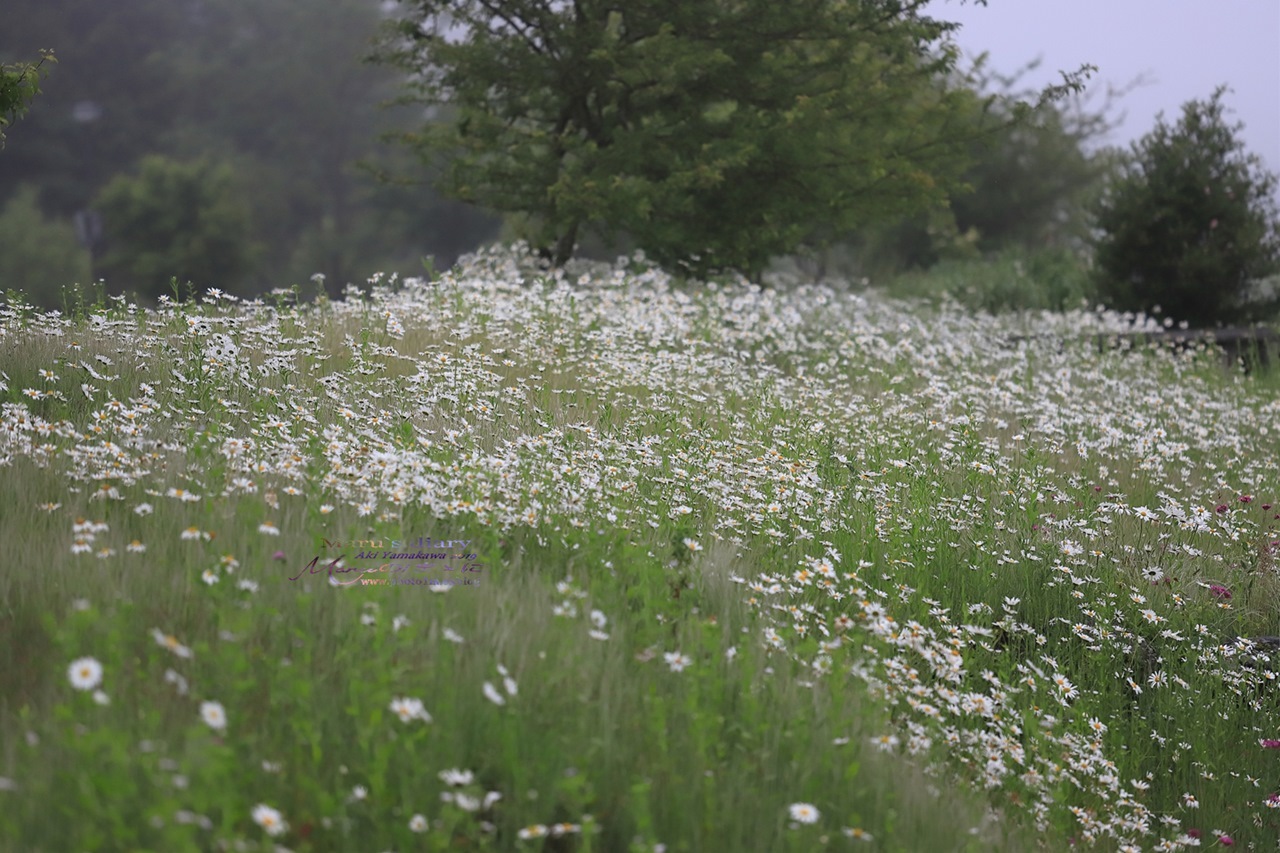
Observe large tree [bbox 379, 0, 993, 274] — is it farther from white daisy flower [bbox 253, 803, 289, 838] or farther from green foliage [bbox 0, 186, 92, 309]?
green foliage [bbox 0, 186, 92, 309]

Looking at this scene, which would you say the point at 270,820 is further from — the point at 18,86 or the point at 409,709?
the point at 18,86

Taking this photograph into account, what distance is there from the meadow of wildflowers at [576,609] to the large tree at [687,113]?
515 centimetres

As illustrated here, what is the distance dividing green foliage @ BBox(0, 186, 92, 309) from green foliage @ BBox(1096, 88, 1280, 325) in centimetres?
4042

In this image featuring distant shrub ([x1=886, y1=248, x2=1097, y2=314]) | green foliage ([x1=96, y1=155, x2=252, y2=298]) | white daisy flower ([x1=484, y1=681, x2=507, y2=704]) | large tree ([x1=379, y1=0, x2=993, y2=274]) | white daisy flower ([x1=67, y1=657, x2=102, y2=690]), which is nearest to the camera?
white daisy flower ([x1=67, y1=657, x2=102, y2=690])

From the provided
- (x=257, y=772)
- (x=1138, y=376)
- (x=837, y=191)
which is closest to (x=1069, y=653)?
(x=257, y=772)

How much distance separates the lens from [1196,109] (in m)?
15.6

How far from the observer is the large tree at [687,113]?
12477 mm

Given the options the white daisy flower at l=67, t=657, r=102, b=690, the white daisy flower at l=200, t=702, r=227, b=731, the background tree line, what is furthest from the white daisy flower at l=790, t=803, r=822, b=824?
the background tree line

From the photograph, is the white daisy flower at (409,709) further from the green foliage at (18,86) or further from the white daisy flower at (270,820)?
the green foliage at (18,86)

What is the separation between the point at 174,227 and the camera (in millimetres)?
44000

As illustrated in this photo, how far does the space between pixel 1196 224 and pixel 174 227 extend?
40.8 meters

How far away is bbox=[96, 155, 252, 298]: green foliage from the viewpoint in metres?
43.5

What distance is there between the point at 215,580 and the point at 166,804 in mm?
1169

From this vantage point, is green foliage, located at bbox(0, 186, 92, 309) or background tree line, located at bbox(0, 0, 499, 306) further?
background tree line, located at bbox(0, 0, 499, 306)
